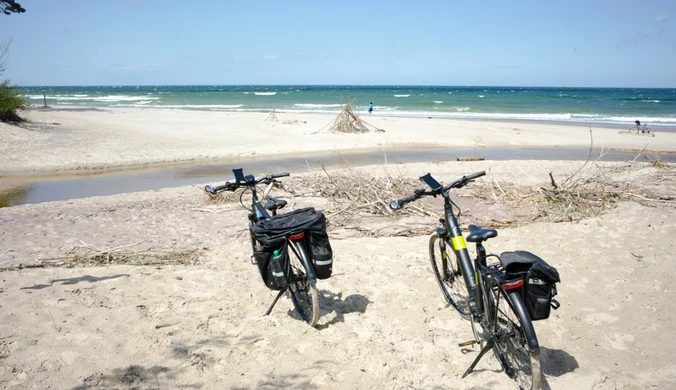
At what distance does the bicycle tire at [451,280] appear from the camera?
4.16m

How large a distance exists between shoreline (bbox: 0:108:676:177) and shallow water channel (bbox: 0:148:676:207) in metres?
0.65

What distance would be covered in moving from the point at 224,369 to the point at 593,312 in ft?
11.0

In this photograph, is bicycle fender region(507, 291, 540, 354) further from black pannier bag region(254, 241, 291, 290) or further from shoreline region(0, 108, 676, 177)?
shoreline region(0, 108, 676, 177)

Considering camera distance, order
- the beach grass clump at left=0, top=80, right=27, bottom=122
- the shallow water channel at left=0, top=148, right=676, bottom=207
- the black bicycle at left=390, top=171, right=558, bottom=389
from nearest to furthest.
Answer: the black bicycle at left=390, top=171, right=558, bottom=389, the shallow water channel at left=0, top=148, right=676, bottom=207, the beach grass clump at left=0, top=80, right=27, bottom=122

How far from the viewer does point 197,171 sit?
13.0 m

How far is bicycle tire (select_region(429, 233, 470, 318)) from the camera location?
13.6 ft

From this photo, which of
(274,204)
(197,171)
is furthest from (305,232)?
(197,171)

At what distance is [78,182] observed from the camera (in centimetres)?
1140

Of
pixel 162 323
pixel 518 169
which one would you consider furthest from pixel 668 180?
pixel 162 323

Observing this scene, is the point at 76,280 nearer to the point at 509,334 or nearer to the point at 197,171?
the point at 509,334

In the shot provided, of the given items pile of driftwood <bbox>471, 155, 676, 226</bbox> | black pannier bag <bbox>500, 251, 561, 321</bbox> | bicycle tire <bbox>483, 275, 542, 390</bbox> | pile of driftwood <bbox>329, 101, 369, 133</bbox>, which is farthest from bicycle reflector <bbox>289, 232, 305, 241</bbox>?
pile of driftwood <bbox>329, 101, 369, 133</bbox>

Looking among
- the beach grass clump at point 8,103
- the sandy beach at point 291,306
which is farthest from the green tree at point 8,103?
the sandy beach at point 291,306

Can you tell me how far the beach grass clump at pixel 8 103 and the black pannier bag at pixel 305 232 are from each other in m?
18.0

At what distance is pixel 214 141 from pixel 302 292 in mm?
14249
